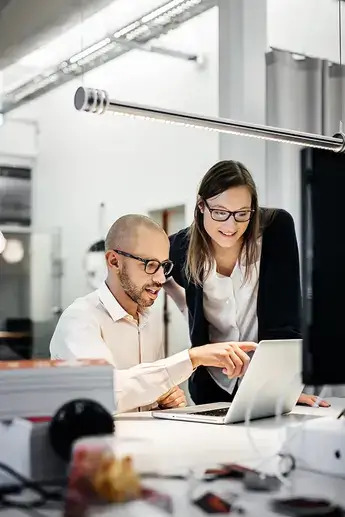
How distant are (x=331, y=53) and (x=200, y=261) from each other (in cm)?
143

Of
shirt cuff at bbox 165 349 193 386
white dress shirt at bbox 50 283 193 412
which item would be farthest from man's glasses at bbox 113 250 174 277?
shirt cuff at bbox 165 349 193 386

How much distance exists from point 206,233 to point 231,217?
4.3 inches

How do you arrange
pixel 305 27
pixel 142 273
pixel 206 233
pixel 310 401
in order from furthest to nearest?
1. pixel 305 27
2. pixel 206 233
3. pixel 142 273
4. pixel 310 401

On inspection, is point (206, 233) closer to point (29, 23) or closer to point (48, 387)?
point (29, 23)

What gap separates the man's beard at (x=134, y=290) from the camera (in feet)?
7.06

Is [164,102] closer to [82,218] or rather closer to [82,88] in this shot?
[82,218]

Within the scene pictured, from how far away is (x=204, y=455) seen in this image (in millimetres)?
1229

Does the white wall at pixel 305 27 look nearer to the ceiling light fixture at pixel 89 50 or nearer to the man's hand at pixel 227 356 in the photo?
the ceiling light fixture at pixel 89 50

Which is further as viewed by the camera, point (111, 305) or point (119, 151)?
point (119, 151)

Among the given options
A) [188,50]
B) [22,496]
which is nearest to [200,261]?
[188,50]

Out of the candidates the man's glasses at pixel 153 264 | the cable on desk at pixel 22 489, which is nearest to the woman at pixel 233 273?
the man's glasses at pixel 153 264

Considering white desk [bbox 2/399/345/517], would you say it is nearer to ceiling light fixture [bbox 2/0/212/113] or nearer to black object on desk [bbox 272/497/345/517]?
black object on desk [bbox 272/497/345/517]

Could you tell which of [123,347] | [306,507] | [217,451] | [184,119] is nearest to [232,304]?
[123,347]

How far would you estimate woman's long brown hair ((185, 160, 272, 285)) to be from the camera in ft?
8.09
